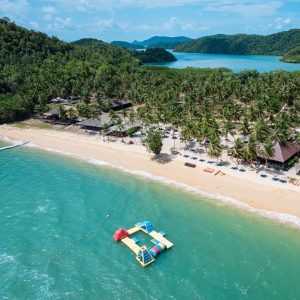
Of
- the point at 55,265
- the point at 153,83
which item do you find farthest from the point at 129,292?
the point at 153,83

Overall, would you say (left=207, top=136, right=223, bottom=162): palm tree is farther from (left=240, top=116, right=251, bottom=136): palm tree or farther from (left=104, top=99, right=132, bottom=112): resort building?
(left=104, top=99, right=132, bottom=112): resort building

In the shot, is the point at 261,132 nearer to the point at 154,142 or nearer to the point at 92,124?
the point at 154,142

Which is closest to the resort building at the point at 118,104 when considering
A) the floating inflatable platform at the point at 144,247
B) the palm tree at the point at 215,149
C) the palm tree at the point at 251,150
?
the palm tree at the point at 215,149

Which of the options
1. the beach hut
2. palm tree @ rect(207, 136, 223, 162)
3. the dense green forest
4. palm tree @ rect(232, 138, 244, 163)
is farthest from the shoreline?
the dense green forest

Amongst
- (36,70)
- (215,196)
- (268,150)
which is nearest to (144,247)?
(215,196)

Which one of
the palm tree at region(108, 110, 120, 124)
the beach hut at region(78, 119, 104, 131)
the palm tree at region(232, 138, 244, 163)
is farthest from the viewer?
the beach hut at region(78, 119, 104, 131)

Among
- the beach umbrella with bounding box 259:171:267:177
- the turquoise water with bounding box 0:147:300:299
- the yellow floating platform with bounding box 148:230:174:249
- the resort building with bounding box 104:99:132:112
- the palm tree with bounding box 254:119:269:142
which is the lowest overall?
the turquoise water with bounding box 0:147:300:299
